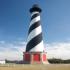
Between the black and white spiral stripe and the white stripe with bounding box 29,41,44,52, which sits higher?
the black and white spiral stripe

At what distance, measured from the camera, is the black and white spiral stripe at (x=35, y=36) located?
3084 centimetres

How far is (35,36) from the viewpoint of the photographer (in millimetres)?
31094

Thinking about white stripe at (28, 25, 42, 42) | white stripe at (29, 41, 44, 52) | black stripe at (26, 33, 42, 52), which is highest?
white stripe at (28, 25, 42, 42)

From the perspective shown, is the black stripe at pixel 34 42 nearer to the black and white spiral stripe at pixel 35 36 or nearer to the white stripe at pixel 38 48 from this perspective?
the black and white spiral stripe at pixel 35 36

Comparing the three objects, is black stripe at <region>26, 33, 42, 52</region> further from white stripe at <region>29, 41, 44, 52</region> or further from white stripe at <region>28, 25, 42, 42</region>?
white stripe at <region>28, 25, 42, 42</region>

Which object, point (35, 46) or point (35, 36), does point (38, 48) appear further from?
point (35, 36)

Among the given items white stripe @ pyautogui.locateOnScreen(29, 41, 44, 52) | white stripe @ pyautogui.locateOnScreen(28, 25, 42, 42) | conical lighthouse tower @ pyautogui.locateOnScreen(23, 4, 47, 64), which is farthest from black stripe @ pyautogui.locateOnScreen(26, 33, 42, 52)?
white stripe @ pyautogui.locateOnScreen(28, 25, 42, 42)

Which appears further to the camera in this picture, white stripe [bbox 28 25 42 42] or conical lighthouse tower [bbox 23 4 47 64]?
white stripe [bbox 28 25 42 42]

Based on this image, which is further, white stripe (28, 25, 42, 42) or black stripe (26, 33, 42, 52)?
white stripe (28, 25, 42, 42)

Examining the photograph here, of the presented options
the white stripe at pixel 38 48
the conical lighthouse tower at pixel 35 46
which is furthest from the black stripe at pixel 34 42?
the white stripe at pixel 38 48

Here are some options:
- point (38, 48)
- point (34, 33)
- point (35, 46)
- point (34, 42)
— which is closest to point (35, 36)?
point (34, 33)

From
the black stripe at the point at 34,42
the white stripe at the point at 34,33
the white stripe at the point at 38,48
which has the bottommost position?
the white stripe at the point at 38,48

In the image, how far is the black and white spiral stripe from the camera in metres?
30.8

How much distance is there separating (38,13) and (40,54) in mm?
7854
